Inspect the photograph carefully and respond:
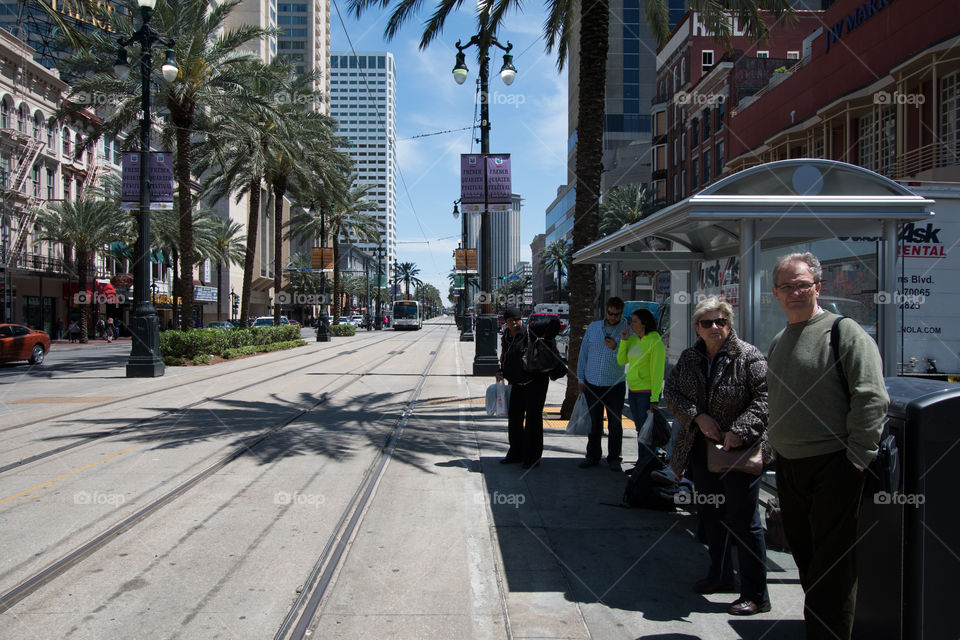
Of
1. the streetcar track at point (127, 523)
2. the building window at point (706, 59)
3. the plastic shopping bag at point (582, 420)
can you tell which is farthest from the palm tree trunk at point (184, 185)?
the building window at point (706, 59)

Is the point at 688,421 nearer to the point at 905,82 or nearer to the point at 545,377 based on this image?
the point at 545,377

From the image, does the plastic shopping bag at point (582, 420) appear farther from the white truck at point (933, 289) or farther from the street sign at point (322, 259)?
the street sign at point (322, 259)

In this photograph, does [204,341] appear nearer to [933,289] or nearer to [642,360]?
[642,360]

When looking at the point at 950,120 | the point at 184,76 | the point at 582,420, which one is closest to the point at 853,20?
the point at 950,120

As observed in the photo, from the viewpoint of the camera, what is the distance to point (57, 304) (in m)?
43.6

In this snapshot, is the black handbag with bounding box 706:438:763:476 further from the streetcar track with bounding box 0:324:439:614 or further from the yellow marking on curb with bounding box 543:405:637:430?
the yellow marking on curb with bounding box 543:405:637:430

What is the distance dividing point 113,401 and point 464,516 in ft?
31.6

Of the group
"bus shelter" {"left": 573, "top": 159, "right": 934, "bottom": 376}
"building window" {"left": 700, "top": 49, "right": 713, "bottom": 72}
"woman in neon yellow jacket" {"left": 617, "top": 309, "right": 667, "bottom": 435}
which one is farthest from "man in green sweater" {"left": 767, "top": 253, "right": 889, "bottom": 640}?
"building window" {"left": 700, "top": 49, "right": 713, "bottom": 72}

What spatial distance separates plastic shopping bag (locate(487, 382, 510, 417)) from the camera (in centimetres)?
753

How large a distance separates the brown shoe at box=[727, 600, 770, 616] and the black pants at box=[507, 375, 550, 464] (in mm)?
3273

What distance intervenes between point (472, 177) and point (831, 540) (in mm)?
13831

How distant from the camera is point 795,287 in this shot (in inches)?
132

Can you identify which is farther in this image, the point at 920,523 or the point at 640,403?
the point at 640,403

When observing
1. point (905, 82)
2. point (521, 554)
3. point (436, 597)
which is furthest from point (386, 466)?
point (905, 82)
